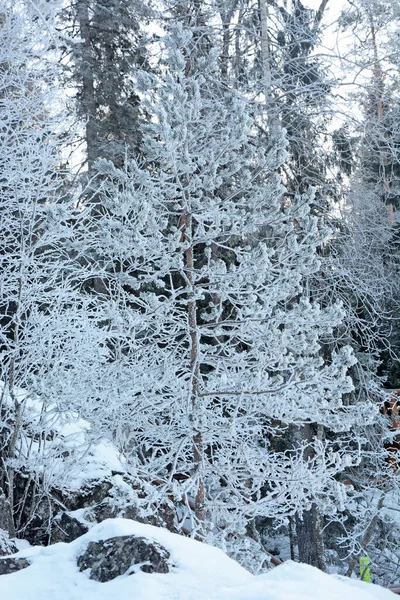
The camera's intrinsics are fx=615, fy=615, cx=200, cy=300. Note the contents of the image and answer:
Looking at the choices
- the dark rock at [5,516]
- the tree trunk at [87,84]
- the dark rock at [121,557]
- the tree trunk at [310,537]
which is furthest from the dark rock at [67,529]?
the tree trunk at [87,84]

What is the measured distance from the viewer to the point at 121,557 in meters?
3.00

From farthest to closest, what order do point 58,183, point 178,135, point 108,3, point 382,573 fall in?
point 108,3 < point 382,573 < point 58,183 < point 178,135

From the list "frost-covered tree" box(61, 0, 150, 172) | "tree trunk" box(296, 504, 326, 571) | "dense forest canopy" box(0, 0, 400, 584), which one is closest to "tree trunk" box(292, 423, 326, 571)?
"tree trunk" box(296, 504, 326, 571)

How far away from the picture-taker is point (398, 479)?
9750 mm

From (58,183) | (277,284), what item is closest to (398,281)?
(277,284)

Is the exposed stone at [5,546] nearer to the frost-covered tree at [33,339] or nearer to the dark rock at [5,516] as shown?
the dark rock at [5,516]

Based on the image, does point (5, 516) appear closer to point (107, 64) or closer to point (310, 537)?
point (310, 537)

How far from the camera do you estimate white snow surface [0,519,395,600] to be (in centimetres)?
268

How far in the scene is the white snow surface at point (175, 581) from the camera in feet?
8.79

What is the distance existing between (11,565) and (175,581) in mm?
949

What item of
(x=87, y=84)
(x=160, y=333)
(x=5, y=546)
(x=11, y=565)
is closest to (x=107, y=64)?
(x=87, y=84)

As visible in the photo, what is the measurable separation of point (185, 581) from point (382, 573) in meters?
10.4

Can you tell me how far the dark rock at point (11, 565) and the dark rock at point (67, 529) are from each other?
1.95m

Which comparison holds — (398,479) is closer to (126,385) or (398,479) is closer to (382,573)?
(382,573)
